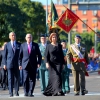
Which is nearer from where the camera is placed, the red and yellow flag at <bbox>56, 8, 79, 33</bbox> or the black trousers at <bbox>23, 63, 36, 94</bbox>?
the black trousers at <bbox>23, 63, 36, 94</bbox>

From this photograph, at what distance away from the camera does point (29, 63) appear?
1500cm

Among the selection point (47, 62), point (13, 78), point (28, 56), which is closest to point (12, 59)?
point (13, 78)

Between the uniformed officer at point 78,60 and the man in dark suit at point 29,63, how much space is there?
1125mm

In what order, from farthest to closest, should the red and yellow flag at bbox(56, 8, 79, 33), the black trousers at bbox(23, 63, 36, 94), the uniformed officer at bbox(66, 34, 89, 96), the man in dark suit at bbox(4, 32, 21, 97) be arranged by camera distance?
1. the red and yellow flag at bbox(56, 8, 79, 33)
2. the uniformed officer at bbox(66, 34, 89, 96)
3. the man in dark suit at bbox(4, 32, 21, 97)
4. the black trousers at bbox(23, 63, 36, 94)

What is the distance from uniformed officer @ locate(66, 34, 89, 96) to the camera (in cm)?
1569

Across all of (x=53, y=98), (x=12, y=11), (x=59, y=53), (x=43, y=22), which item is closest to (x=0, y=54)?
(x=59, y=53)

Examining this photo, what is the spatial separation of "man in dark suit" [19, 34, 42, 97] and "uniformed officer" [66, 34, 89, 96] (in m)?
1.13

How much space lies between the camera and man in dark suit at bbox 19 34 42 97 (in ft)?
49.2

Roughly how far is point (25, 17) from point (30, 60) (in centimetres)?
3965

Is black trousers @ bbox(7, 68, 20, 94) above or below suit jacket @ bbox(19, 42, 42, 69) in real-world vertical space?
below

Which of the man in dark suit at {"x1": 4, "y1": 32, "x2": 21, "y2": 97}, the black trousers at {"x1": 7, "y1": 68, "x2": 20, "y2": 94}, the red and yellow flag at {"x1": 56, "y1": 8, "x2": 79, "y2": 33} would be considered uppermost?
the red and yellow flag at {"x1": 56, "y1": 8, "x2": 79, "y2": 33}

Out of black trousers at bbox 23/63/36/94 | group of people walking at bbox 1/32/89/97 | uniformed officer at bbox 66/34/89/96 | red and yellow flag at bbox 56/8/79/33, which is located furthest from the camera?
red and yellow flag at bbox 56/8/79/33

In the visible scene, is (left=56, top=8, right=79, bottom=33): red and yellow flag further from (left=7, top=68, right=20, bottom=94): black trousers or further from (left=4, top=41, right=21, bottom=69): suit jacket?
(left=7, top=68, right=20, bottom=94): black trousers

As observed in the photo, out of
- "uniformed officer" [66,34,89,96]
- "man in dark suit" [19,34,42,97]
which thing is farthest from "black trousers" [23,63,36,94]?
"uniformed officer" [66,34,89,96]
